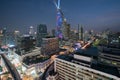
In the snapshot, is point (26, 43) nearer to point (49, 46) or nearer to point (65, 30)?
point (49, 46)

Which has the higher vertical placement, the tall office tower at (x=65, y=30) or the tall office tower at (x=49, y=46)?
the tall office tower at (x=65, y=30)

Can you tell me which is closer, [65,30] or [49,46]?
[49,46]

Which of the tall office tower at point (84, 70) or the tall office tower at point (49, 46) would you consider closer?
the tall office tower at point (84, 70)

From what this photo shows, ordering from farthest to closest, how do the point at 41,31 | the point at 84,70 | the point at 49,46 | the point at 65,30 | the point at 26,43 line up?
the point at 65,30 → the point at 41,31 → the point at 26,43 → the point at 49,46 → the point at 84,70

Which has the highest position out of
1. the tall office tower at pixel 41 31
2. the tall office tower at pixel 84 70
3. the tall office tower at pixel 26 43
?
the tall office tower at pixel 41 31

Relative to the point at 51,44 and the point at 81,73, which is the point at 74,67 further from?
the point at 51,44

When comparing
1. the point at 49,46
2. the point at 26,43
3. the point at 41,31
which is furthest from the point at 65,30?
the point at 49,46

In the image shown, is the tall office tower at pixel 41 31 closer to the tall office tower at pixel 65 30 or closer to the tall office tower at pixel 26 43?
the tall office tower at pixel 26 43

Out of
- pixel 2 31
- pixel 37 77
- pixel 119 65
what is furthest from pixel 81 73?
pixel 2 31

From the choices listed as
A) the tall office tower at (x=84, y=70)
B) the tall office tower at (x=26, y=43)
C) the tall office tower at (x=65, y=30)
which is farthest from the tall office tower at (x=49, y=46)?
the tall office tower at (x=65, y=30)
